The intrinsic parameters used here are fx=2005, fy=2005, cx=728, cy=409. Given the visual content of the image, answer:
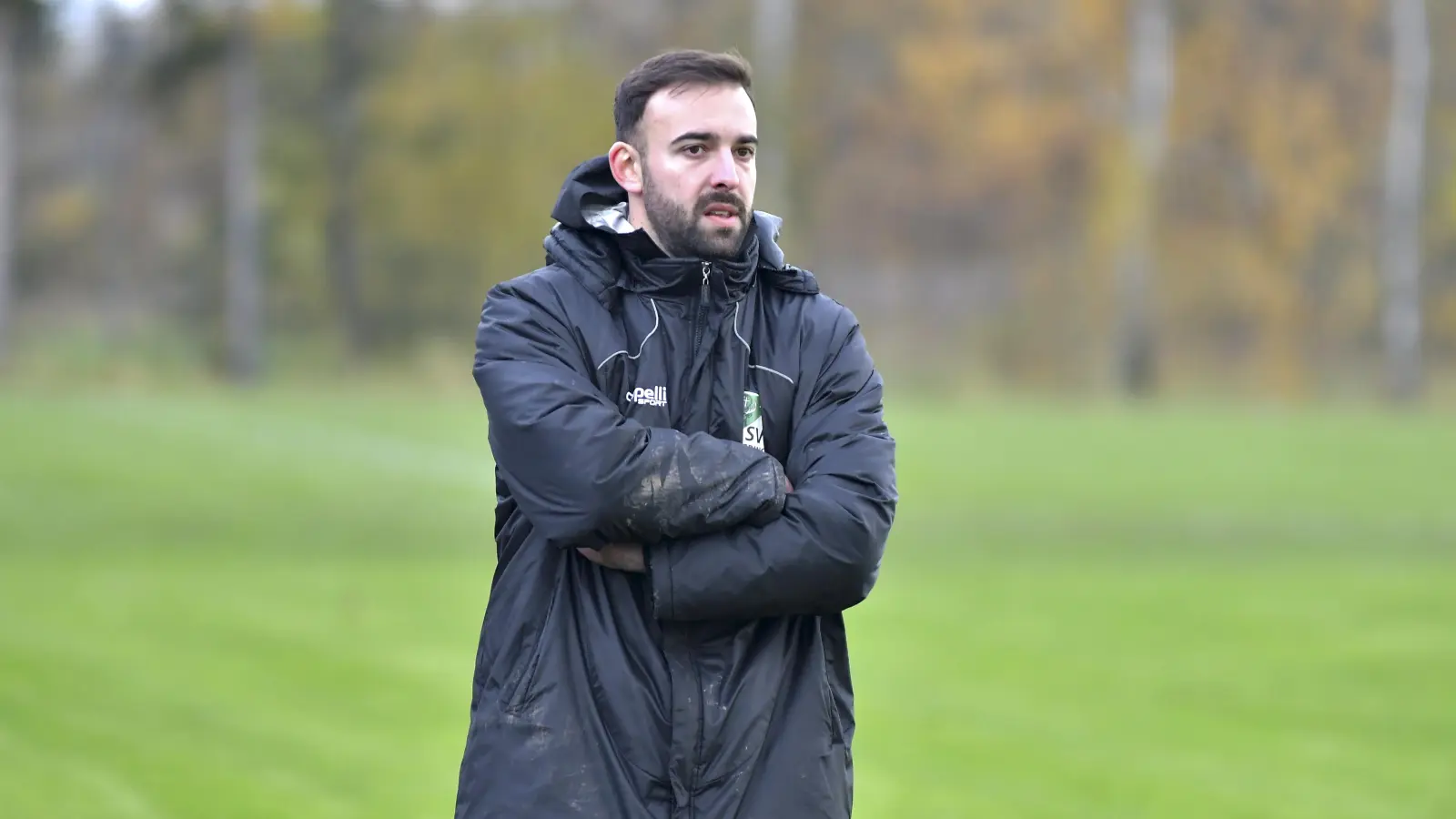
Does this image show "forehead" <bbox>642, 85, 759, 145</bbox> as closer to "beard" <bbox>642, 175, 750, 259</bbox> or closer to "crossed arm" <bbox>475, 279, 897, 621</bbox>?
"beard" <bbox>642, 175, 750, 259</bbox>

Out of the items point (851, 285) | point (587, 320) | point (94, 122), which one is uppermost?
point (94, 122)

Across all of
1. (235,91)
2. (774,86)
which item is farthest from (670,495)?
(235,91)

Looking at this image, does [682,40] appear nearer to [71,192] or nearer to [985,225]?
[985,225]

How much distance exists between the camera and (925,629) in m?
11.5

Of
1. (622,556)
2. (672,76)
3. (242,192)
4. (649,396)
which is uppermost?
(242,192)

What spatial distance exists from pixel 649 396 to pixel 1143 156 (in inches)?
1266

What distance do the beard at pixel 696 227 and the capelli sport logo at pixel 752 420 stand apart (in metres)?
0.25

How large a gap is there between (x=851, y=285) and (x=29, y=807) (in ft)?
112

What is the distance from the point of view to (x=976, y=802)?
A: 24.2 ft

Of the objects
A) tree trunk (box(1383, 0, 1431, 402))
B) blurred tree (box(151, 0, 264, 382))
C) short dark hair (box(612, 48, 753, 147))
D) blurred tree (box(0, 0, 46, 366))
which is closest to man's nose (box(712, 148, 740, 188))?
short dark hair (box(612, 48, 753, 147))

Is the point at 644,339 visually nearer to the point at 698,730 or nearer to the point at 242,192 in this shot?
the point at 698,730

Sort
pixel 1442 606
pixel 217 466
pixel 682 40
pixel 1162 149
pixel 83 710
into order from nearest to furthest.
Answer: pixel 83 710
pixel 1442 606
pixel 217 466
pixel 1162 149
pixel 682 40

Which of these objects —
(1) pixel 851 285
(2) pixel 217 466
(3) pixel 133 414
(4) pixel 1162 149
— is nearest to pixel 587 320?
(2) pixel 217 466

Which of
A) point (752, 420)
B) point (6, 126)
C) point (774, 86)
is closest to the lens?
point (752, 420)
